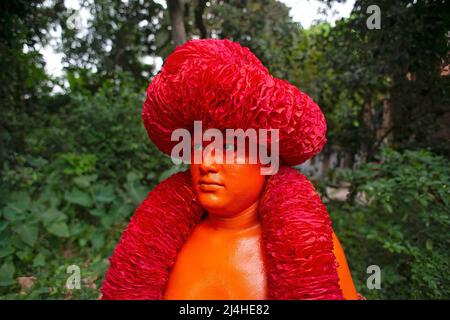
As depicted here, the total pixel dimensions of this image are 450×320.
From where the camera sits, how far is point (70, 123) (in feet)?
12.7

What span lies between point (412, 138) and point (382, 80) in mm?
489

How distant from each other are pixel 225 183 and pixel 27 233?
2.01 m

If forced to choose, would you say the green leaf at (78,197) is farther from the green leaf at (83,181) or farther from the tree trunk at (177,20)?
the tree trunk at (177,20)

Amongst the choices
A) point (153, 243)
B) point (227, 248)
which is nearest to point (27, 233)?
point (153, 243)

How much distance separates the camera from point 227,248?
1.11 meters

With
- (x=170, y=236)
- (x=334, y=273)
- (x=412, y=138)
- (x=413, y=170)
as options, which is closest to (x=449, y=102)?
(x=413, y=170)

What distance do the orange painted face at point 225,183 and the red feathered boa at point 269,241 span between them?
0.22 feet

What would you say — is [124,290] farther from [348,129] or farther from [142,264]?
[348,129]

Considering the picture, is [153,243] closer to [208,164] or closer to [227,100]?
[208,164]

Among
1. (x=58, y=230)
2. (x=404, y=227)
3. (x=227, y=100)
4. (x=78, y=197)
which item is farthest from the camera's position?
(x=78, y=197)

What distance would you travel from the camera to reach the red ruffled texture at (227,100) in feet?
3.26

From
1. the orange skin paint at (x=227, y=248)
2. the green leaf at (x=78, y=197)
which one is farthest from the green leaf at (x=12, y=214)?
the orange skin paint at (x=227, y=248)

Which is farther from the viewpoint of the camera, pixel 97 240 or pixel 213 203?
pixel 97 240

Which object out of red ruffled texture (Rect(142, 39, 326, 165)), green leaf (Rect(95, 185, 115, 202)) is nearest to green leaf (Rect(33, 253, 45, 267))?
green leaf (Rect(95, 185, 115, 202))
